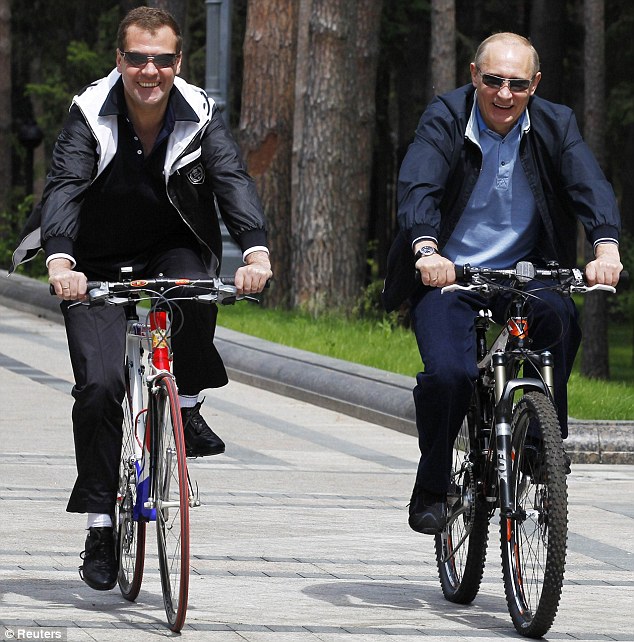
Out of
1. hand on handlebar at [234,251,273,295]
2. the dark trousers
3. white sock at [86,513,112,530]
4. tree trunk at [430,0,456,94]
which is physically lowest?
white sock at [86,513,112,530]

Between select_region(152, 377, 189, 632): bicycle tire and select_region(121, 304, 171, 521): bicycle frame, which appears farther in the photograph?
select_region(121, 304, 171, 521): bicycle frame

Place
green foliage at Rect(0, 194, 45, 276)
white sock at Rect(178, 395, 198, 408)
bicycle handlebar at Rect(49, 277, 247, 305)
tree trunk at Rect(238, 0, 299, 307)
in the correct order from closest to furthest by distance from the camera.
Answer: bicycle handlebar at Rect(49, 277, 247, 305)
white sock at Rect(178, 395, 198, 408)
tree trunk at Rect(238, 0, 299, 307)
green foliage at Rect(0, 194, 45, 276)

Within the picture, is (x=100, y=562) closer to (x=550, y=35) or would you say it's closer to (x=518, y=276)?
(x=518, y=276)

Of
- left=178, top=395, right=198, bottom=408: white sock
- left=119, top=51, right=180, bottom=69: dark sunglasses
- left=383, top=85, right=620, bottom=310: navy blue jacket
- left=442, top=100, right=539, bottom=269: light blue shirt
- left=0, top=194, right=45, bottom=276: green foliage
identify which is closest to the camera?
left=119, top=51, right=180, bottom=69: dark sunglasses

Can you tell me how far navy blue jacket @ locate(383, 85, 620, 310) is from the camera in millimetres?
5625

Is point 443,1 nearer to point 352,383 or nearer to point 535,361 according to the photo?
point 352,383

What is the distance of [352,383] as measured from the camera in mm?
11492

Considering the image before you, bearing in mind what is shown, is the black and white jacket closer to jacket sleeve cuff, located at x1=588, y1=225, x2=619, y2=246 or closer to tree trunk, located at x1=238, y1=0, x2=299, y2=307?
jacket sleeve cuff, located at x1=588, y1=225, x2=619, y2=246

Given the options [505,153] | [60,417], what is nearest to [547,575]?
[505,153]

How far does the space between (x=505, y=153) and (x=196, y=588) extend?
1770mm

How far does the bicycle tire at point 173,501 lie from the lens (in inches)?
200

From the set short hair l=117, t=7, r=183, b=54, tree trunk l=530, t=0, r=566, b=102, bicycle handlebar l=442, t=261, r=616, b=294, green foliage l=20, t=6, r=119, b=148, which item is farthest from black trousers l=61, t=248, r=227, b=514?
green foliage l=20, t=6, r=119, b=148

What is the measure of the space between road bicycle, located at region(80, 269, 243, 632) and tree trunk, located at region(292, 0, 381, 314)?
12237 millimetres

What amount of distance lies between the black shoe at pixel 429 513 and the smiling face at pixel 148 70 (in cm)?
153
